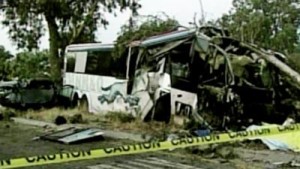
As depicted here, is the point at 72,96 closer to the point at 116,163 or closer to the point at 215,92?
the point at 215,92

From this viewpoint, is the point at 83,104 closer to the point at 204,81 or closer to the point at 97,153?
the point at 204,81

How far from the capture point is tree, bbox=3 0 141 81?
94.8ft

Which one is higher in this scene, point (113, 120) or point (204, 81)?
point (204, 81)

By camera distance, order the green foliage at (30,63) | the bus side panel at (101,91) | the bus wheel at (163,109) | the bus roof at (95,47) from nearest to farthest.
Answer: the bus wheel at (163,109)
the bus side panel at (101,91)
the bus roof at (95,47)
the green foliage at (30,63)

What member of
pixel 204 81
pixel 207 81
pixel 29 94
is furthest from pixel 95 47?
pixel 207 81

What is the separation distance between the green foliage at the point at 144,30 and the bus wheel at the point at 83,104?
9.47ft

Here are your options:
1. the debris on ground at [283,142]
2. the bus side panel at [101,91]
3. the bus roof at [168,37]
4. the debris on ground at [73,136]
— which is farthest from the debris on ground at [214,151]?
the bus side panel at [101,91]

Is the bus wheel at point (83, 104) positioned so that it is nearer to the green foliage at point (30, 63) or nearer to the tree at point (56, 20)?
the tree at point (56, 20)

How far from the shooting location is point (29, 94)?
24.1 meters

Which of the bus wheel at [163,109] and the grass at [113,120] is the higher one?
the bus wheel at [163,109]

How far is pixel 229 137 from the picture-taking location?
7430 millimetres

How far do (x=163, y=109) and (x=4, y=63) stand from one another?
3006cm

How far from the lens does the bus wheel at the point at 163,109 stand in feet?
57.4

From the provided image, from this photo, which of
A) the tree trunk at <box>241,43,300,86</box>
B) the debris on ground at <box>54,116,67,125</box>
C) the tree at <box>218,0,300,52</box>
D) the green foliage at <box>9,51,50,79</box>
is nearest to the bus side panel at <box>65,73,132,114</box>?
the debris on ground at <box>54,116,67,125</box>
